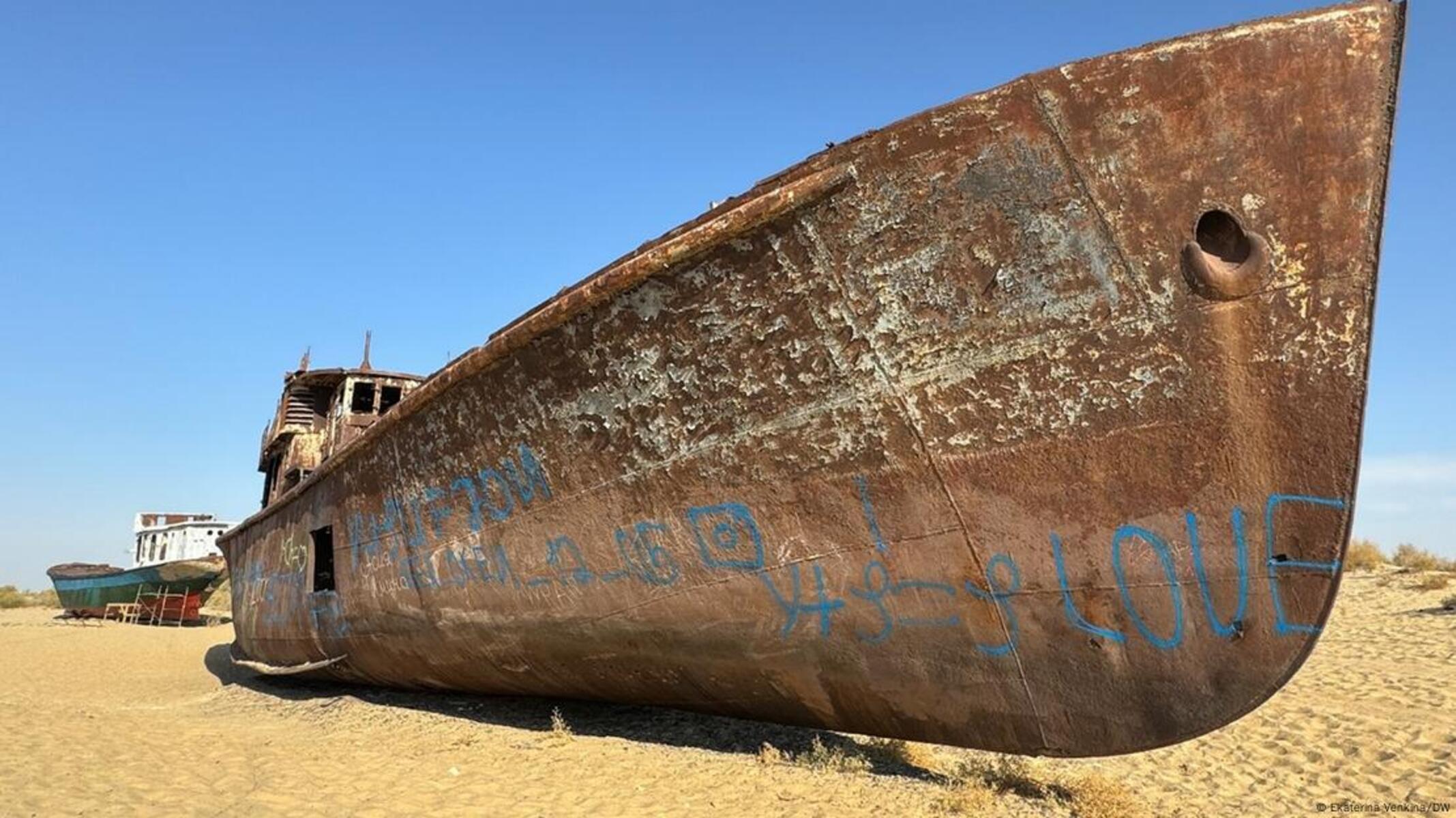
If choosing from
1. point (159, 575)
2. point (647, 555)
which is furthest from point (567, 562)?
point (159, 575)

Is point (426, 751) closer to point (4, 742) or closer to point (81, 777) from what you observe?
point (81, 777)

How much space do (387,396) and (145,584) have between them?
16.3 m

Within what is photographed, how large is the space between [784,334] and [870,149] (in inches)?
32.9

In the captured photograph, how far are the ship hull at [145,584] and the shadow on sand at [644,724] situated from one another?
1705 cm

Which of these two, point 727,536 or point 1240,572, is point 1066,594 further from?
point 727,536

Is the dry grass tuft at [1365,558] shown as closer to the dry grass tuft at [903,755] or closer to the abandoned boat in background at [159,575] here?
the dry grass tuft at [903,755]

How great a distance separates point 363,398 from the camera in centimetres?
1005

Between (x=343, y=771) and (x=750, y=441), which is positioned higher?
(x=750, y=441)

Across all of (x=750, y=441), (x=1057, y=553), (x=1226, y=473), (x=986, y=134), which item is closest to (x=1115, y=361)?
(x=1226, y=473)

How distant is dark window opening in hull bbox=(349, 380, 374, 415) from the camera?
9.93m

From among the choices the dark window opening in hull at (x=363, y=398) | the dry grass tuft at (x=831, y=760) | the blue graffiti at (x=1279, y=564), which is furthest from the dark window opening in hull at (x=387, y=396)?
the blue graffiti at (x=1279, y=564)

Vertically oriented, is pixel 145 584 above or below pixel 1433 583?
above

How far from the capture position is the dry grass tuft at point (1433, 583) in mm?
13906

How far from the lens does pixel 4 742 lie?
5.19 meters
